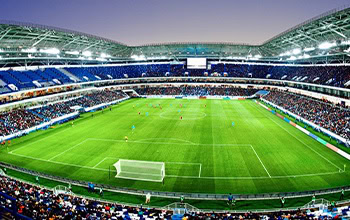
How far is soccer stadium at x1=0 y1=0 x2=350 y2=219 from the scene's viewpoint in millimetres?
19469

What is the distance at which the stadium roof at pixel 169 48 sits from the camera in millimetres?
48025

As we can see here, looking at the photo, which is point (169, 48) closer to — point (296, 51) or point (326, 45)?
point (296, 51)

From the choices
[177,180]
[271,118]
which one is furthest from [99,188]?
[271,118]

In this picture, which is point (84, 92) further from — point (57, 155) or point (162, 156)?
point (162, 156)

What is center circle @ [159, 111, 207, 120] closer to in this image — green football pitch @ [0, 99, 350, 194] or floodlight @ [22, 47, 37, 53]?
green football pitch @ [0, 99, 350, 194]

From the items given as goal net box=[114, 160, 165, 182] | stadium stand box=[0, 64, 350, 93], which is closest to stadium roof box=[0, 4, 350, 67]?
stadium stand box=[0, 64, 350, 93]

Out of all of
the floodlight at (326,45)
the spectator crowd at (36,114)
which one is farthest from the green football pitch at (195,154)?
the floodlight at (326,45)

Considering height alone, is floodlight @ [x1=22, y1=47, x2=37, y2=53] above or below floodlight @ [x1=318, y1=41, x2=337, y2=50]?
below

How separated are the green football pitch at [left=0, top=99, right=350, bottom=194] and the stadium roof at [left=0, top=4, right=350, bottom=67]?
20195 mm

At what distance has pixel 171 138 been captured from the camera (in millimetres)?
38125

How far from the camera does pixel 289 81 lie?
250ft

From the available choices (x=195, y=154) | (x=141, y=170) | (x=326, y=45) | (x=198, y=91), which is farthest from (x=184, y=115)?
(x=198, y=91)

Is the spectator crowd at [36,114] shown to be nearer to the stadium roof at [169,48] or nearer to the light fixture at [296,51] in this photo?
the stadium roof at [169,48]

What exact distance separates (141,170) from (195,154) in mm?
8116
